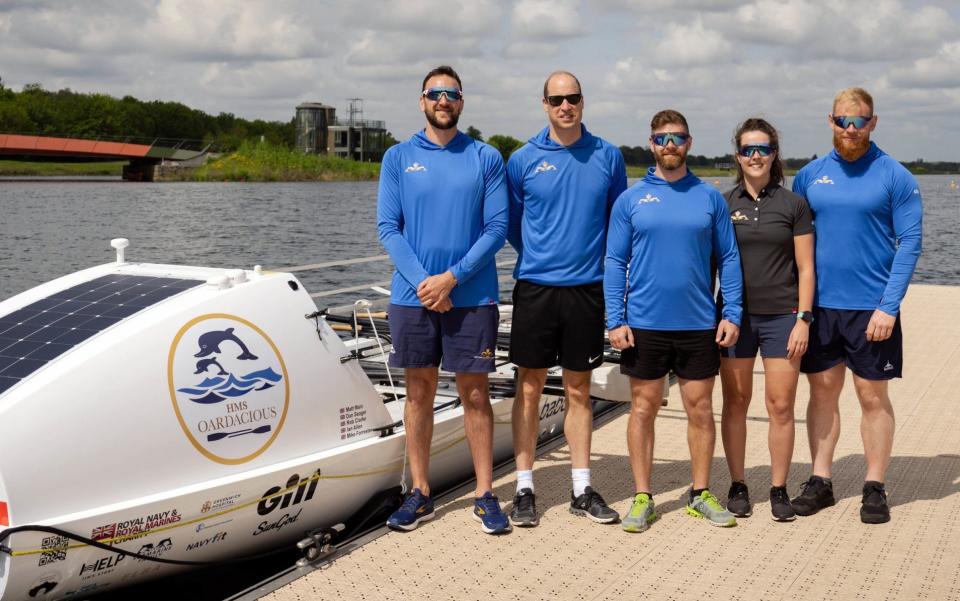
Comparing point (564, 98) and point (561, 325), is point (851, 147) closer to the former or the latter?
point (564, 98)

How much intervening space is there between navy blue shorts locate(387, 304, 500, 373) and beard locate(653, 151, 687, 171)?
0.96 m

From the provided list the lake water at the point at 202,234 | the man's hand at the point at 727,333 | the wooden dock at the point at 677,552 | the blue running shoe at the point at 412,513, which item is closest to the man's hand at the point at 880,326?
the man's hand at the point at 727,333

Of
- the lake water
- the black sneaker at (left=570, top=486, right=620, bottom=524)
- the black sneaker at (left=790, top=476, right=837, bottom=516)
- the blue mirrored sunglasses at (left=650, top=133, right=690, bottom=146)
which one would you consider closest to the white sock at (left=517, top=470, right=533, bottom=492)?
the black sneaker at (left=570, top=486, right=620, bottom=524)

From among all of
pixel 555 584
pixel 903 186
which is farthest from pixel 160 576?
pixel 903 186

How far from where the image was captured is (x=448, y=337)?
4.45m

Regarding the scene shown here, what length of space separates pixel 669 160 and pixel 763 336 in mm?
874

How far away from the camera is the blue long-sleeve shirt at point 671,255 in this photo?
4230 mm

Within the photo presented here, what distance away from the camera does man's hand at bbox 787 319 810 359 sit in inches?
169

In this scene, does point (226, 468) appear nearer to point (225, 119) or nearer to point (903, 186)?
point (903, 186)

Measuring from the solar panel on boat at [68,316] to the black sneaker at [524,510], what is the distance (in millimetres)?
1724

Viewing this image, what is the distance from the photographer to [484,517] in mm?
4531

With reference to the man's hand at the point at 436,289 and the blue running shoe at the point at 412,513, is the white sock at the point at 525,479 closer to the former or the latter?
the blue running shoe at the point at 412,513

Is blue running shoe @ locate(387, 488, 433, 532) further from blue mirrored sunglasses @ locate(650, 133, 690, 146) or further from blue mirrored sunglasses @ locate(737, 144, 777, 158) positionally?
blue mirrored sunglasses @ locate(737, 144, 777, 158)

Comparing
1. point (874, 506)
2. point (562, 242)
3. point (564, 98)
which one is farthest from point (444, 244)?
point (874, 506)
